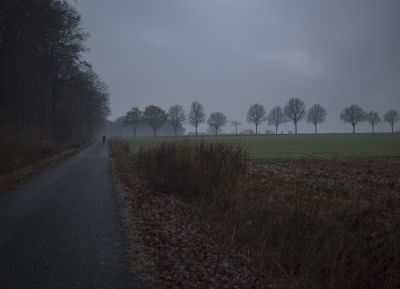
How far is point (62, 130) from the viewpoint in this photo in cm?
3956

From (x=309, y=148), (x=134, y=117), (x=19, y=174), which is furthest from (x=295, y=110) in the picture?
(x=19, y=174)

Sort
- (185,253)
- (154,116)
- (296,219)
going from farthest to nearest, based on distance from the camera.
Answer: (154,116) < (296,219) < (185,253)

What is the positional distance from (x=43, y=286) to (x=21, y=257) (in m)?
1.50

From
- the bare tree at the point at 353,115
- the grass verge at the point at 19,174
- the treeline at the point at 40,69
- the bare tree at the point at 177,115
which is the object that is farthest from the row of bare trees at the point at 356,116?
the grass verge at the point at 19,174

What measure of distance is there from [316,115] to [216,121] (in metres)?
36.5

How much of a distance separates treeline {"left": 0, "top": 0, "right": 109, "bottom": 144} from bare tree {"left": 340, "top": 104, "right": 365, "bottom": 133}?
4250 inches

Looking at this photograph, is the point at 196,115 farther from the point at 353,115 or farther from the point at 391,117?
the point at 391,117

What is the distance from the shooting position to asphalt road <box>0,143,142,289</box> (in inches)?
225

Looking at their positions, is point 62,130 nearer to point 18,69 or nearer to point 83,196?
point 18,69

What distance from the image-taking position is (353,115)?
13200cm

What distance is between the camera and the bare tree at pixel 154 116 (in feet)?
405

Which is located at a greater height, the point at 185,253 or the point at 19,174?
the point at 19,174

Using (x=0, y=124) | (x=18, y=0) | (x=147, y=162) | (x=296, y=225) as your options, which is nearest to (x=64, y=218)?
(x=296, y=225)

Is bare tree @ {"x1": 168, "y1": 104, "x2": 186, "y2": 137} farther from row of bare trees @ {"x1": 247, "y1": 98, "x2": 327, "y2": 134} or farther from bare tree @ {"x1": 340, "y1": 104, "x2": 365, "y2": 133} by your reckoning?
bare tree @ {"x1": 340, "y1": 104, "x2": 365, "y2": 133}
